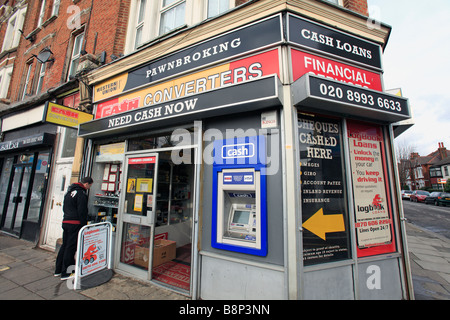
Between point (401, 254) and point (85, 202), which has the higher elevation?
point (85, 202)

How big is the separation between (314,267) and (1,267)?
6.37 m

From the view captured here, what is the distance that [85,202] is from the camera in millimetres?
4082

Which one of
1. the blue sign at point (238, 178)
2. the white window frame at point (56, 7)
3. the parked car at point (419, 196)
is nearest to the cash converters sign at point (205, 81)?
the blue sign at point (238, 178)

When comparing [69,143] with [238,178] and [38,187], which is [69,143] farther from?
[238,178]

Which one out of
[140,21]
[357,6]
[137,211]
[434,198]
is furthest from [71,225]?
[434,198]

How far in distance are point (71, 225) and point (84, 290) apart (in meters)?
1.27

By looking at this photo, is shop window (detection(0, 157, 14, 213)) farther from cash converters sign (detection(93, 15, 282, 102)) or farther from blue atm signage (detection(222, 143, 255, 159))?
blue atm signage (detection(222, 143, 255, 159))

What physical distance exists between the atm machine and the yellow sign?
4077 millimetres

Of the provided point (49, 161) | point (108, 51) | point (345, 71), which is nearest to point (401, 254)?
point (345, 71)

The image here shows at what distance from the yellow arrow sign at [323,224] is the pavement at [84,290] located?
202 cm

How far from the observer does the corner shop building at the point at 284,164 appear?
2828mm

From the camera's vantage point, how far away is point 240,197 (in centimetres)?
Result: 327

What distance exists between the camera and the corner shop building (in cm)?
283
